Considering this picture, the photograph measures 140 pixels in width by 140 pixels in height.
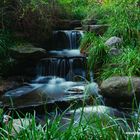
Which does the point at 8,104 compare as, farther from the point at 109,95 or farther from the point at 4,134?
the point at 4,134

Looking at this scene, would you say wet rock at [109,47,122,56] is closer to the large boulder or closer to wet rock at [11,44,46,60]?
the large boulder

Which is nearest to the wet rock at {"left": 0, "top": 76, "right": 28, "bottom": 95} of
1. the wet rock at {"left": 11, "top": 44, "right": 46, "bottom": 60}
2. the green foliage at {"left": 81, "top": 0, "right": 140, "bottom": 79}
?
the wet rock at {"left": 11, "top": 44, "right": 46, "bottom": 60}

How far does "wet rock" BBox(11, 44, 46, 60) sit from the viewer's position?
9.80m

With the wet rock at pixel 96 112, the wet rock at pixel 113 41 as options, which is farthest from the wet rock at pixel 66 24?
the wet rock at pixel 96 112

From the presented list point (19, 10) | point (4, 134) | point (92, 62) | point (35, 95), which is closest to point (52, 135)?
point (4, 134)

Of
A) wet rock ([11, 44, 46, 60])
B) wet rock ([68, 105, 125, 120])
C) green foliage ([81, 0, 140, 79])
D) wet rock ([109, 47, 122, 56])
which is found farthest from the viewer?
wet rock ([11, 44, 46, 60])

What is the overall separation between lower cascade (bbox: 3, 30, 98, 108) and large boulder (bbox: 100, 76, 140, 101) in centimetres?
28

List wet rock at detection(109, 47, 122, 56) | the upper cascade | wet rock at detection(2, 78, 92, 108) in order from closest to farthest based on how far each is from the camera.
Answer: wet rock at detection(2, 78, 92, 108) → wet rock at detection(109, 47, 122, 56) → the upper cascade

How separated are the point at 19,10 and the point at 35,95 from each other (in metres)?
3.15

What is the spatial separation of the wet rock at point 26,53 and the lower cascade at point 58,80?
0.76 feet

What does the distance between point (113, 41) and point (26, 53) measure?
2.45 meters

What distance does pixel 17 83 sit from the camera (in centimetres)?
930

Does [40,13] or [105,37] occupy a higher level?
[40,13]

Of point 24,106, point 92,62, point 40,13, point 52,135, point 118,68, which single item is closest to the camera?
point 52,135
